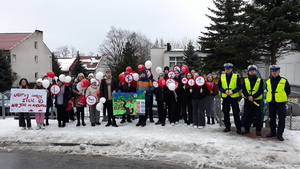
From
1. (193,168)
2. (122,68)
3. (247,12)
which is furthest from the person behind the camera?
(122,68)

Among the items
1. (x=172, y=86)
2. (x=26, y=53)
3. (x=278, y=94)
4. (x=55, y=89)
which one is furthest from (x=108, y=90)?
(x=26, y=53)

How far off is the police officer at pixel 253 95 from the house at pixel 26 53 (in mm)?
38446

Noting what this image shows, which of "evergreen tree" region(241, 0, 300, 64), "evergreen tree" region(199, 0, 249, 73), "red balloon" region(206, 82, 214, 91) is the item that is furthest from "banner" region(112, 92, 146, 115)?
"evergreen tree" region(199, 0, 249, 73)

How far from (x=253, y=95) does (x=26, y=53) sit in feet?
136

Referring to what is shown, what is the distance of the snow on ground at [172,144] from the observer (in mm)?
5363

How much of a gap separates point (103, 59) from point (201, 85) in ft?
183

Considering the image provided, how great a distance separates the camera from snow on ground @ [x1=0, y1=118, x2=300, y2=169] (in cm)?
536

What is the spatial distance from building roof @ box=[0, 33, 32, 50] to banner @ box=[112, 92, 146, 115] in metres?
36.0

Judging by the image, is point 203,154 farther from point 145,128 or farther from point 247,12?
point 247,12

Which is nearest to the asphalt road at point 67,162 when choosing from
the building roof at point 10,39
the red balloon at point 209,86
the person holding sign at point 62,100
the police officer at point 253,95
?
the person holding sign at point 62,100

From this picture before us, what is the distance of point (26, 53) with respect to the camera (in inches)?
1585

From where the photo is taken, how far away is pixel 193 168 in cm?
512

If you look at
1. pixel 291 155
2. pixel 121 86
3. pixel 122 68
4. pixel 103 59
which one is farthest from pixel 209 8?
pixel 103 59

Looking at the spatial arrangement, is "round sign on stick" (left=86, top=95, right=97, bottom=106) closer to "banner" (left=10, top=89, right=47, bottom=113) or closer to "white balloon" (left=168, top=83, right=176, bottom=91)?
"banner" (left=10, top=89, right=47, bottom=113)
